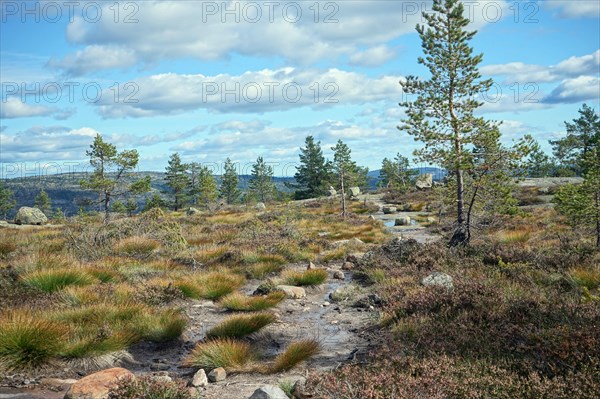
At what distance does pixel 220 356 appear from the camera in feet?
20.5

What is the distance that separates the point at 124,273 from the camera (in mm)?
11430

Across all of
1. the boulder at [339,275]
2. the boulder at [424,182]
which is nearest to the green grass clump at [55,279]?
the boulder at [339,275]

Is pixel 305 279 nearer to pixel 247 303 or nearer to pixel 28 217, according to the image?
pixel 247 303

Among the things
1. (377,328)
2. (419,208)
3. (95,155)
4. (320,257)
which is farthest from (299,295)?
(419,208)

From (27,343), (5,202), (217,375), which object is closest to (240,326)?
(217,375)

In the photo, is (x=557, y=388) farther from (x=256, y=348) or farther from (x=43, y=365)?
(x=43, y=365)

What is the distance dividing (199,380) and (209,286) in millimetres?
5148

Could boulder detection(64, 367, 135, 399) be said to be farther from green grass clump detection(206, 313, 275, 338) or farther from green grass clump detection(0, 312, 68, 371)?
green grass clump detection(206, 313, 275, 338)

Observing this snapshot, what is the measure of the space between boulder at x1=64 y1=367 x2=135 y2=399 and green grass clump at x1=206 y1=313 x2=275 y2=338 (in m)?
2.25

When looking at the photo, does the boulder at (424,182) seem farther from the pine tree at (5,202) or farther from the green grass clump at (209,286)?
the pine tree at (5,202)

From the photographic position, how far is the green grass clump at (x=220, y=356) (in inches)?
243

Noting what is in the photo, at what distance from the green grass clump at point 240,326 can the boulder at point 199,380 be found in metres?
1.32

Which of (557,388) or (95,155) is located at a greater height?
(95,155)

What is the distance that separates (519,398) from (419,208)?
3911 centimetres
